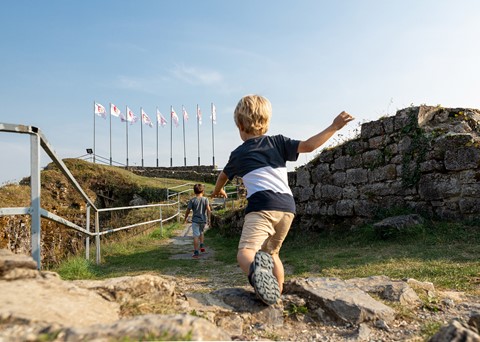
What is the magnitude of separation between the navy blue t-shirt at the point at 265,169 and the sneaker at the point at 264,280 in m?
0.38

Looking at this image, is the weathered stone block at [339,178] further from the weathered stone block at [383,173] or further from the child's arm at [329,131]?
the child's arm at [329,131]

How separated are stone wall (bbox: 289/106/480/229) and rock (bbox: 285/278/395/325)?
13.3 ft

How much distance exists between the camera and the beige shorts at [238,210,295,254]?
245cm

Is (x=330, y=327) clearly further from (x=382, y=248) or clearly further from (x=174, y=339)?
(x=382, y=248)

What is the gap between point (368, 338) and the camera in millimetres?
2061

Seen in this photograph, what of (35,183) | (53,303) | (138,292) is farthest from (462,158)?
(53,303)

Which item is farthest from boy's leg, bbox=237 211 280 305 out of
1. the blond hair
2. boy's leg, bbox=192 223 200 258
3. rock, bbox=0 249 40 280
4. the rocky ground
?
boy's leg, bbox=192 223 200 258

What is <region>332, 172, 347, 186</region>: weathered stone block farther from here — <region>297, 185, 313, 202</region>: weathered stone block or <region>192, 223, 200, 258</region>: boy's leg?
<region>192, 223, 200, 258</region>: boy's leg

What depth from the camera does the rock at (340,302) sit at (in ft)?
7.41

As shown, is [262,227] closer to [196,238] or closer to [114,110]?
[196,238]

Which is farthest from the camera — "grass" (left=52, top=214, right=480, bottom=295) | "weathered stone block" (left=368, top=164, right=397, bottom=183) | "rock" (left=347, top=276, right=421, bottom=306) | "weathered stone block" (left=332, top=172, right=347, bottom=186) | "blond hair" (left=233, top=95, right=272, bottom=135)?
"weathered stone block" (left=332, top=172, right=347, bottom=186)

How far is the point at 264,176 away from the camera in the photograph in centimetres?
260

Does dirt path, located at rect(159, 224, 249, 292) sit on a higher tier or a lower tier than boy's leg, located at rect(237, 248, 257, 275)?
lower

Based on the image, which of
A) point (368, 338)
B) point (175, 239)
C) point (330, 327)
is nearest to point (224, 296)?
point (330, 327)
